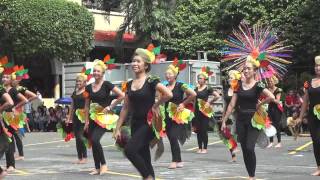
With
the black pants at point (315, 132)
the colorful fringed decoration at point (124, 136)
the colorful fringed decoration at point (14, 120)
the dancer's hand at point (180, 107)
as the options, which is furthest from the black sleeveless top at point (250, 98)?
the colorful fringed decoration at point (14, 120)

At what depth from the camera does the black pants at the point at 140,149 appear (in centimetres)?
773

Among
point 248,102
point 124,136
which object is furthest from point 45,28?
point 124,136

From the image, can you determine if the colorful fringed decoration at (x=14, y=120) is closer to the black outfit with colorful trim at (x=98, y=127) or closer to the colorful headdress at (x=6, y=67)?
the colorful headdress at (x=6, y=67)

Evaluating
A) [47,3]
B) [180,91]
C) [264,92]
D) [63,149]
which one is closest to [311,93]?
[264,92]

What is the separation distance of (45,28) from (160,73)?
9176 mm

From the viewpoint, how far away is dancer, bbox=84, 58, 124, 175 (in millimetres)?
10492

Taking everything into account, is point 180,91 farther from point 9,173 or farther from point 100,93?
point 9,173

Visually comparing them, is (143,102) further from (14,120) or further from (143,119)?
(14,120)

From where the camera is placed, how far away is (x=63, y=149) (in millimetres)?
16656

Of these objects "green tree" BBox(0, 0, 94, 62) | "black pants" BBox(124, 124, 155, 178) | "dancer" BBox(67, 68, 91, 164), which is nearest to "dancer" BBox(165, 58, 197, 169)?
"dancer" BBox(67, 68, 91, 164)

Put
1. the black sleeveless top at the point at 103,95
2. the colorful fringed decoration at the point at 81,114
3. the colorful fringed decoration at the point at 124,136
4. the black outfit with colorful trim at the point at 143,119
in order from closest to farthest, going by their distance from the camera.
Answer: the black outfit with colorful trim at the point at 143,119 → the colorful fringed decoration at the point at 124,136 → the black sleeveless top at the point at 103,95 → the colorful fringed decoration at the point at 81,114

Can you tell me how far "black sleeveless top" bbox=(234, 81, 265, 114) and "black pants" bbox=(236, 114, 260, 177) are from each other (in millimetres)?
93

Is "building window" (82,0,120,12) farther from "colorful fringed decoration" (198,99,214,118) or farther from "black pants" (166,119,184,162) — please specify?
"black pants" (166,119,184,162)

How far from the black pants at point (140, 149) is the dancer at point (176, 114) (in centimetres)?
350
